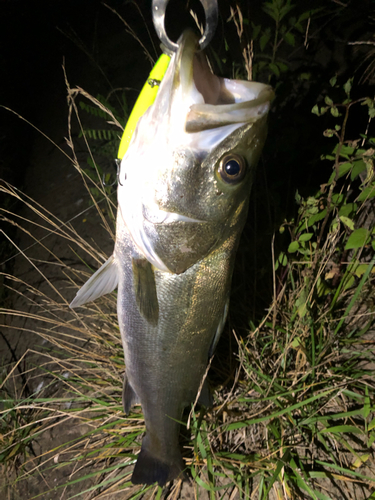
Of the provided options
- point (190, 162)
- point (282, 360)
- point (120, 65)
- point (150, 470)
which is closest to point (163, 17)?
point (190, 162)

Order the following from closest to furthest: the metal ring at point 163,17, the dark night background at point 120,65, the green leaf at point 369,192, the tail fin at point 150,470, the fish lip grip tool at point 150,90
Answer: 1. the metal ring at point 163,17
2. the fish lip grip tool at point 150,90
3. the green leaf at point 369,192
4. the tail fin at point 150,470
5. the dark night background at point 120,65

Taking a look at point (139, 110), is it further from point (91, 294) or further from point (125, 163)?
point (91, 294)

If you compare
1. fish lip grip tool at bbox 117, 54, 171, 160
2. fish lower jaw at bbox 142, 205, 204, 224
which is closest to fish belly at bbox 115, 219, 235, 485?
fish lower jaw at bbox 142, 205, 204, 224

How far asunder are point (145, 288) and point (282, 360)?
1.18m

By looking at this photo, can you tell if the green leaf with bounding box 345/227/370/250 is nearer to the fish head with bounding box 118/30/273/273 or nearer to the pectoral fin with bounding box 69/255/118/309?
the fish head with bounding box 118/30/273/273

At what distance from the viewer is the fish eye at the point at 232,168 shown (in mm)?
1090

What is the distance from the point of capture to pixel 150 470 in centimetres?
171

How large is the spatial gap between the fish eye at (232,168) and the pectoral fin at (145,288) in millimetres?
507

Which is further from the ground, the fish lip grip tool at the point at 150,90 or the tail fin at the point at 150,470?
the fish lip grip tool at the point at 150,90

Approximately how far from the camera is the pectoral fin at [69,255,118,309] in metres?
1.40

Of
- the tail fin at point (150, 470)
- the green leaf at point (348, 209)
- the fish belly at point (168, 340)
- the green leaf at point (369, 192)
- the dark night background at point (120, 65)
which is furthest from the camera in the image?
the dark night background at point (120, 65)

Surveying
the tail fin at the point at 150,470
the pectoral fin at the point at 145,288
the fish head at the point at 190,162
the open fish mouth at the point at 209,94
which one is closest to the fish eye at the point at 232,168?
the fish head at the point at 190,162

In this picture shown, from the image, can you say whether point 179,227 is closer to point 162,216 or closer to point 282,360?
point 162,216

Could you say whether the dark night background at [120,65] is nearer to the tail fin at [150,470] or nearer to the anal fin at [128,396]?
the anal fin at [128,396]
